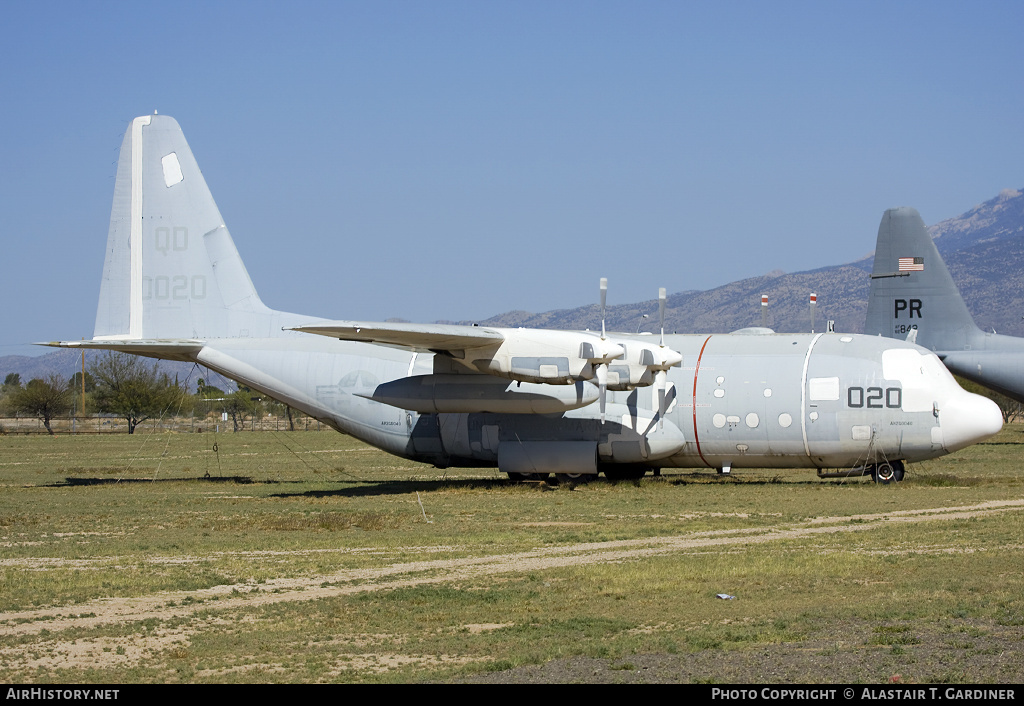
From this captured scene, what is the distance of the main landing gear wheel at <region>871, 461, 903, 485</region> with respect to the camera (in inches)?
984

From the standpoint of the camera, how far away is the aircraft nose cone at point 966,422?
23.9 metres

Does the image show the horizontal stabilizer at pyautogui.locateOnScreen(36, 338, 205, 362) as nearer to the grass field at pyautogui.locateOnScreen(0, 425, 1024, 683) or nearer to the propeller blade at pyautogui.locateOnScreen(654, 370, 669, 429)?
the grass field at pyautogui.locateOnScreen(0, 425, 1024, 683)

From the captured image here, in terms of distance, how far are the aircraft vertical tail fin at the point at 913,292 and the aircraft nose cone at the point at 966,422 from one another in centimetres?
1789

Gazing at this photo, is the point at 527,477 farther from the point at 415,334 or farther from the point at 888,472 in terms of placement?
the point at 888,472

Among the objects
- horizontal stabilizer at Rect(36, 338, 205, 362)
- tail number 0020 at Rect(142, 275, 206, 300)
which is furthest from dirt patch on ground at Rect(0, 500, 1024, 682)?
tail number 0020 at Rect(142, 275, 206, 300)

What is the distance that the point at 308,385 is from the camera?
1094 inches

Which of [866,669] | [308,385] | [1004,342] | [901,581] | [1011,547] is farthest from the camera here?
[1004,342]

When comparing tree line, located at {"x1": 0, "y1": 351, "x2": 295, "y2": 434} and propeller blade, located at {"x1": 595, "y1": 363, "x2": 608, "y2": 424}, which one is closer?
propeller blade, located at {"x1": 595, "y1": 363, "x2": 608, "y2": 424}

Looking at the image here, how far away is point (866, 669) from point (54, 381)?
10379 centimetres

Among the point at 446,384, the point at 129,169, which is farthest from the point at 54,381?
the point at 446,384

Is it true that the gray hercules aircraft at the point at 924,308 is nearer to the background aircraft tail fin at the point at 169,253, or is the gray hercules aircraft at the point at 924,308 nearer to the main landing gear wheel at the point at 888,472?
the main landing gear wheel at the point at 888,472

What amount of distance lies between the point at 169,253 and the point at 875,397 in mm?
18007

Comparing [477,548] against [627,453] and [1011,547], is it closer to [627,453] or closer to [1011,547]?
[1011,547]

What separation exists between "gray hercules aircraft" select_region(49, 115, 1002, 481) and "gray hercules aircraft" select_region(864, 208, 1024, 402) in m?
17.2
